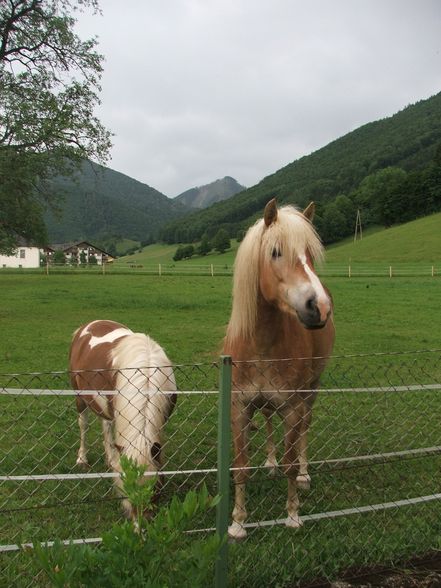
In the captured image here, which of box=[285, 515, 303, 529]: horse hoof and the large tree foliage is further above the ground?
the large tree foliage

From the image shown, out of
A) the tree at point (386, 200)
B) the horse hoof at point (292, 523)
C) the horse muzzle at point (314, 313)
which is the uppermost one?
the tree at point (386, 200)

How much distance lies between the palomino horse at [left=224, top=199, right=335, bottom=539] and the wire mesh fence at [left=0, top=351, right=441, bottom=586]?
30mm

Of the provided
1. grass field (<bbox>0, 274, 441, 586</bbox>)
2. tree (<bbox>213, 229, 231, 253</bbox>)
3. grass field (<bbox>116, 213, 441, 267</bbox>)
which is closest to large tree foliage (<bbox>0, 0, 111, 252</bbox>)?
grass field (<bbox>0, 274, 441, 586</bbox>)

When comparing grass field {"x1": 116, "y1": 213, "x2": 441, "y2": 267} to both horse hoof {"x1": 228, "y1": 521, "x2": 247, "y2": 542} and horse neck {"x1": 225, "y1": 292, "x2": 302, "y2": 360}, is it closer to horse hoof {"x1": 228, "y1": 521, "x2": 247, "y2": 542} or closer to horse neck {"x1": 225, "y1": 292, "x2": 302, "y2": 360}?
horse neck {"x1": 225, "y1": 292, "x2": 302, "y2": 360}

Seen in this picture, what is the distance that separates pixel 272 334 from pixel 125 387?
1167 millimetres

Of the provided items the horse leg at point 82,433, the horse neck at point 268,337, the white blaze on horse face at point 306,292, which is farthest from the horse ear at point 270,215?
the horse leg at point 82,433

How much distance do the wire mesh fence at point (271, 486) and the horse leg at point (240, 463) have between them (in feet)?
0.19

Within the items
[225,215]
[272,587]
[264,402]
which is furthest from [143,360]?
[225,215]

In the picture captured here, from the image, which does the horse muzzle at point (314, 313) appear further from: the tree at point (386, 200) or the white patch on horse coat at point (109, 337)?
the tree at point (386, 200)

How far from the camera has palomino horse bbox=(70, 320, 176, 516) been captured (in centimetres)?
288

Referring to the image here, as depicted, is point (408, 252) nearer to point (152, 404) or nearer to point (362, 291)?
point (362, 291)

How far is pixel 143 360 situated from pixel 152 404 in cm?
63

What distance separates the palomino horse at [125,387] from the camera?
288cm

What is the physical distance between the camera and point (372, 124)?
15238 cm
